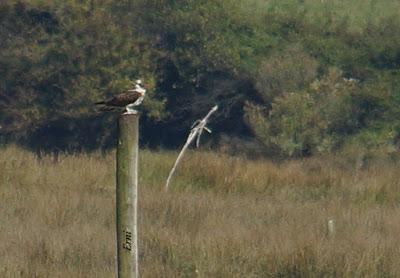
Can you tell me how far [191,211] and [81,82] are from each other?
43.3ft

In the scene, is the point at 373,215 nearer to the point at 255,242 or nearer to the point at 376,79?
the point at 255,242

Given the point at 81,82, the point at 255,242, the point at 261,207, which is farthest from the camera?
the point at 81,82

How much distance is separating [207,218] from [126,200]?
661 centimetres

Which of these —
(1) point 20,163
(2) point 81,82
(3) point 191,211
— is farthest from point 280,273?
(2) point 81,82

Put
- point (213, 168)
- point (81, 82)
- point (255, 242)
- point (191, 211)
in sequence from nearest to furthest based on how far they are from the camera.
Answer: point (255, 242) → point (191, 211) → point (213, 168) → point (81, 82)

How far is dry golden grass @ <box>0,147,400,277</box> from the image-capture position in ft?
39.1

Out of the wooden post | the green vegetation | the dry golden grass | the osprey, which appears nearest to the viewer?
the wooden post

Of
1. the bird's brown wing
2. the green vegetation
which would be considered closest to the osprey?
the bird's brown wing

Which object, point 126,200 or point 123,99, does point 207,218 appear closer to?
point 123,99

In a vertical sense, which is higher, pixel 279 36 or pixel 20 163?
pixel 279 36

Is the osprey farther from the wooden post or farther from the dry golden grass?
the dry golden grass

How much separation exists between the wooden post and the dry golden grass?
9.55 feet

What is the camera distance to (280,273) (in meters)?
11.9

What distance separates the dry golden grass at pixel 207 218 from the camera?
11.9 m
